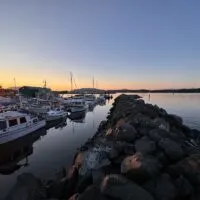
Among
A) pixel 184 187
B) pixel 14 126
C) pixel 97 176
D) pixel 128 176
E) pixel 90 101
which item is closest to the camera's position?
pixel 184 187

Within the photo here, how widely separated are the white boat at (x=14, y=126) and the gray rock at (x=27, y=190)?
16.4 metres

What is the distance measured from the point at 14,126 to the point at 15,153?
15.5 feet

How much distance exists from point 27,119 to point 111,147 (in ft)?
70.4

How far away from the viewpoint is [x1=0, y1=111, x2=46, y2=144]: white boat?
2792 centimetres

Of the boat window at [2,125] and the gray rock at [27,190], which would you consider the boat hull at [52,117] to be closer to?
the boat window at [2,125]

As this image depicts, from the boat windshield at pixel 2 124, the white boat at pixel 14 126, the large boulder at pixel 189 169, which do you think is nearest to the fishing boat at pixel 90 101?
the white boat at pixel 14 126

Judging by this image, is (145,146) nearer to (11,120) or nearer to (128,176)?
(128,176)

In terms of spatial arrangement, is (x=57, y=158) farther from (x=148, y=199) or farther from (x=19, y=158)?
(x=148, y=199)

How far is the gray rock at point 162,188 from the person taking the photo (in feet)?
31.4

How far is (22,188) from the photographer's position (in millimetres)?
11445

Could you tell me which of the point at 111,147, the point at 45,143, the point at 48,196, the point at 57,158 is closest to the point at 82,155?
the point at 111,147

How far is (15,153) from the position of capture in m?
25.4

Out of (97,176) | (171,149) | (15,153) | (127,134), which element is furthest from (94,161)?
Result: (15,153)

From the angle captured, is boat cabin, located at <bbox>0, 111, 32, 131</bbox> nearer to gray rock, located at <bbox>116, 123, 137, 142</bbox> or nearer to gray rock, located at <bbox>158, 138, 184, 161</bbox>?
gray rock, located at <bbox>116, 123, 137, 142</bbox>
